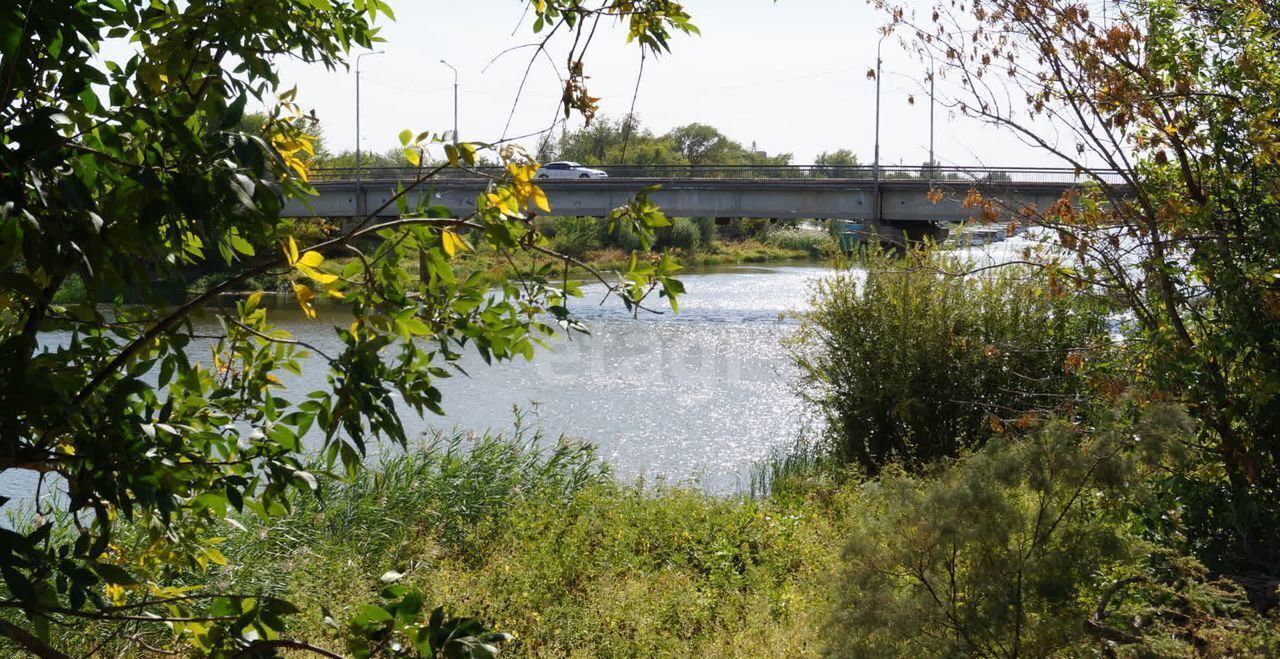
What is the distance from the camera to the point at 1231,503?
523 centimetres

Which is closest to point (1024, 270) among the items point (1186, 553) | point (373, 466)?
point (1186, 553)

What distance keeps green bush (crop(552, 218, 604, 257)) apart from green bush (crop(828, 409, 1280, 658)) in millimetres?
38082

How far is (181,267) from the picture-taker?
225cm

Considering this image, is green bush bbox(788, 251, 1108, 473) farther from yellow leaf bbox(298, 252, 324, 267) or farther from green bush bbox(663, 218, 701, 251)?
green bush bbox(663, 218, 701, 251)

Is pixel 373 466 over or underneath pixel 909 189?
underneath

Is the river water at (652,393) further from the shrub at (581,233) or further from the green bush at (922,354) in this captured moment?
the shrub at (581,233)

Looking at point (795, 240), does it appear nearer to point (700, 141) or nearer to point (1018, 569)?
point (700, 141)

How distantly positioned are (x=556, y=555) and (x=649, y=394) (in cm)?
1004

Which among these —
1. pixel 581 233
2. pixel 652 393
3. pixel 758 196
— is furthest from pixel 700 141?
pixel 652 393

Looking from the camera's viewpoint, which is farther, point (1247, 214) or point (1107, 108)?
point (1107, 108)

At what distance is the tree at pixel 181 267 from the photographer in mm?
1644

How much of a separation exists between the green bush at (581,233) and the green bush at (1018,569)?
125 ft

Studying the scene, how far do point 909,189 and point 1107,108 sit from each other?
25.8 metres

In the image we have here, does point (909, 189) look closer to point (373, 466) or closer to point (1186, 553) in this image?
point (373, 466)
